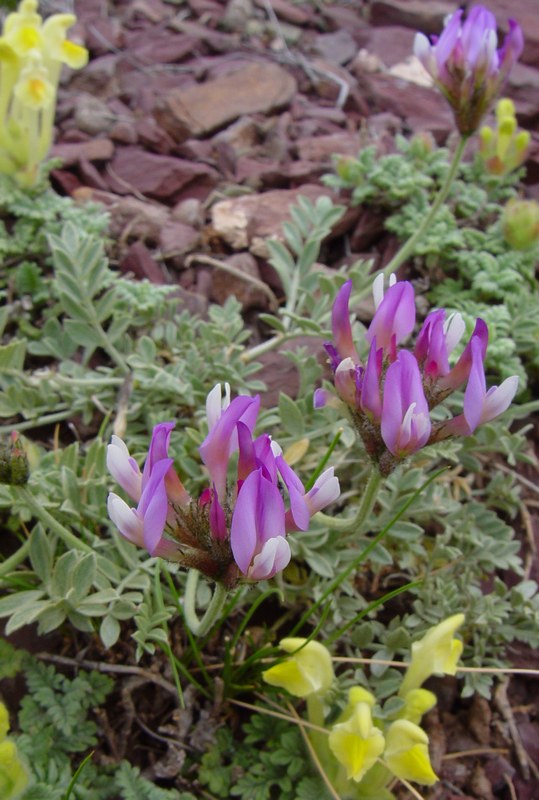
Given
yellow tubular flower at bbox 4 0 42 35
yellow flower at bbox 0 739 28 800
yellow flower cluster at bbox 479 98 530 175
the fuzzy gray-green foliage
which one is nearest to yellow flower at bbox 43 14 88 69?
yellow tubular flower at bbox 4 0 42 35

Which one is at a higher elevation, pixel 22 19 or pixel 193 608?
pixel 22 19

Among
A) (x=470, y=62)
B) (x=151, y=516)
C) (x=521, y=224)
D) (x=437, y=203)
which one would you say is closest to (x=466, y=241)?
(x=521, y=224)

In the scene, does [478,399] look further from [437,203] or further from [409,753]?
[437,203]

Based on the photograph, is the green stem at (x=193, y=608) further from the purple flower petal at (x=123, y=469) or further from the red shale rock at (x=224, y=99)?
the red shale rock at (x=224, y=99)

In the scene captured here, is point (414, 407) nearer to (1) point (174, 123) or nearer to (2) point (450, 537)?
(2) point (450, 537)

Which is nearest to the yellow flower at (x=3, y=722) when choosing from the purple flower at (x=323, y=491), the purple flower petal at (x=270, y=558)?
the purple flower petal at (x=270, y=558)

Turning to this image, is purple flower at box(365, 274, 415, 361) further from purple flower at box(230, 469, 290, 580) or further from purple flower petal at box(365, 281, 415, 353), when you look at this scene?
purple flower at box(230, 469, 290, 580)

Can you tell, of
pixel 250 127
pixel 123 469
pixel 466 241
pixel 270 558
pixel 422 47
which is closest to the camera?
pixel 270 558
